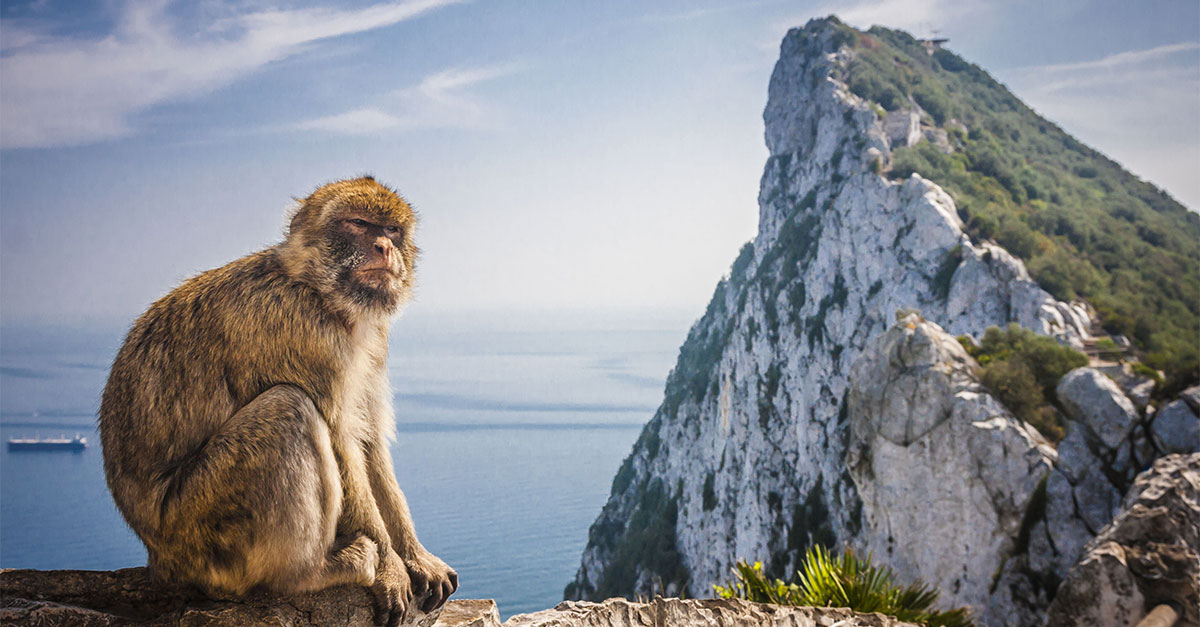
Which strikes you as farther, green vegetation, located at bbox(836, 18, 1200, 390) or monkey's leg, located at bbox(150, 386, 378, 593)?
green vegetation, located at bbox(836, 18, 1200, 390)

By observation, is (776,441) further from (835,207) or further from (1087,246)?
(1087,246)

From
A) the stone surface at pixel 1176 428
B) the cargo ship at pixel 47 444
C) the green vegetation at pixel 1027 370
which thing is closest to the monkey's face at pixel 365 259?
the stone surface at pixel 1176 428

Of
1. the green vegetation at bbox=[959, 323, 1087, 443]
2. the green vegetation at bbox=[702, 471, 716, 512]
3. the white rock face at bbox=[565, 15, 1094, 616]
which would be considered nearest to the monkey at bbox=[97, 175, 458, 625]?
the white rock face at bbox=[565, 15, 1094, 616]

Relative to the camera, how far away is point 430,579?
292 centimetres

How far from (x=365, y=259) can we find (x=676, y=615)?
2.93 meters

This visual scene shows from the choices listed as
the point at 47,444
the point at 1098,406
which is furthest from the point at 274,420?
the point at 47,444

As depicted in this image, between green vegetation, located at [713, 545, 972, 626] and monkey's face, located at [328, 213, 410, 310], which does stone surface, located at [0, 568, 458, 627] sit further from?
green vegetation, located at [713, 545, 972, 626]

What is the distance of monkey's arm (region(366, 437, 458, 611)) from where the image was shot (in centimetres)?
291

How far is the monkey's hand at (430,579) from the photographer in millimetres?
2900

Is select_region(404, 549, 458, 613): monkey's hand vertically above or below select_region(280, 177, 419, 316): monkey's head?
below

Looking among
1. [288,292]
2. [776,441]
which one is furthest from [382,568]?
[776,441]

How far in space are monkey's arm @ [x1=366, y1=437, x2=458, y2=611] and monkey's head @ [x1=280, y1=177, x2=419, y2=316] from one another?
24.1 inches

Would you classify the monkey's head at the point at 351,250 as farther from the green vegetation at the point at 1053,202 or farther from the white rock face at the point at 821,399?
the green vegetation at the point at 1053,202

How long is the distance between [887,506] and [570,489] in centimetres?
4256
